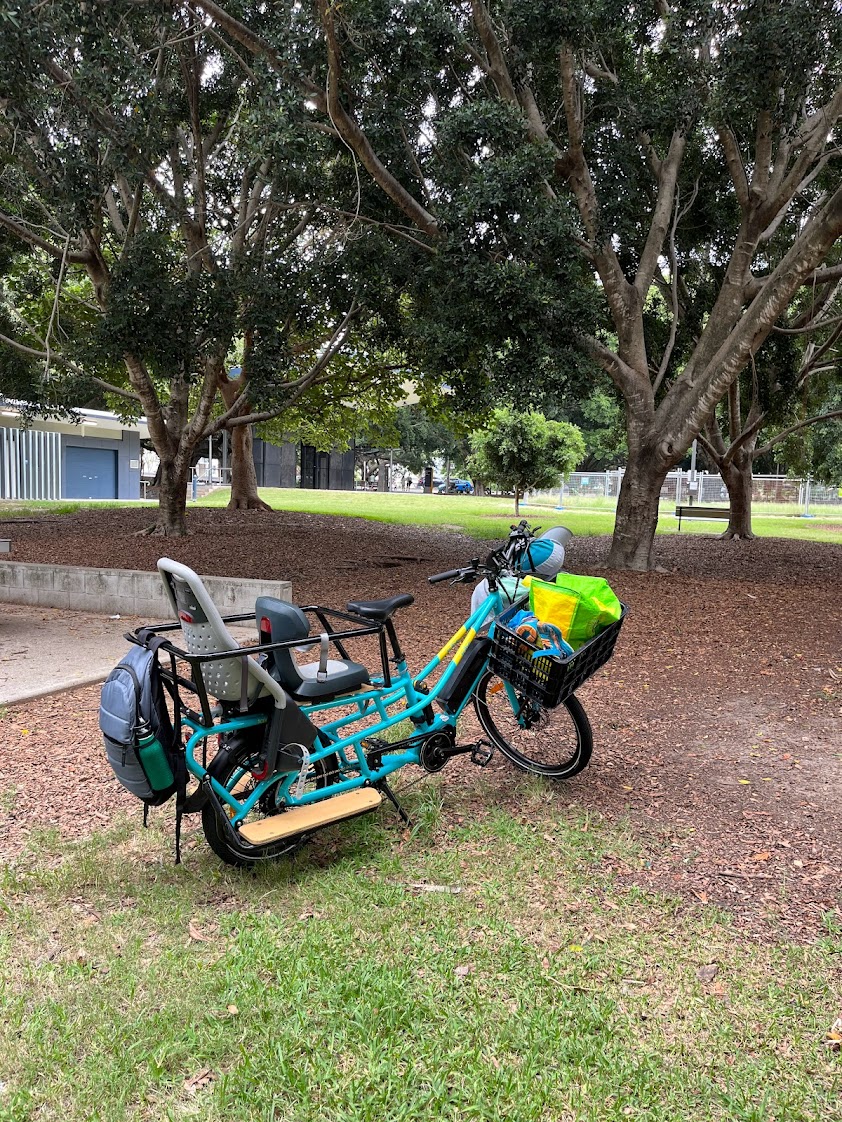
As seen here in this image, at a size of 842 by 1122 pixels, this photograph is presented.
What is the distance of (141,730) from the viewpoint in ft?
10.0

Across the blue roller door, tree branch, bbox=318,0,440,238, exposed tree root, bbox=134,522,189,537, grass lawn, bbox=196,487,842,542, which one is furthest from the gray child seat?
the blue roller door

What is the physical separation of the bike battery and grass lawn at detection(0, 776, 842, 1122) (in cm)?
71

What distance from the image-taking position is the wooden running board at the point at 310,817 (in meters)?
3.32

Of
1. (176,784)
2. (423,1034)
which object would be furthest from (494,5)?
(423,1034)

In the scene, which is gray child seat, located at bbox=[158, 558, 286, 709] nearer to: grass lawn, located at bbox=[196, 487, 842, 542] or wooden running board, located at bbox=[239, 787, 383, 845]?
wooden running board, located at bbox=[239, 787, 383, 845]

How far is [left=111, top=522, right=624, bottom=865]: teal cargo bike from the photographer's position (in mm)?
3285

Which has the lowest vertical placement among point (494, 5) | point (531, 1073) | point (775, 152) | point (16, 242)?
point (531, 1073)

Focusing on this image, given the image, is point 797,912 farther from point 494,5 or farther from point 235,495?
point 235,495

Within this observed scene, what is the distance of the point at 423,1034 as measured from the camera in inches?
99.1

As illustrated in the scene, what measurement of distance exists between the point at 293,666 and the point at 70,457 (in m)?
32.1

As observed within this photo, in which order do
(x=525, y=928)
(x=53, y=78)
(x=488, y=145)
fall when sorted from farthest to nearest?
(x=488, y=145), (x=53, y=78), (x=525, y=928)

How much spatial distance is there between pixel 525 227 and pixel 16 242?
29.8 feet

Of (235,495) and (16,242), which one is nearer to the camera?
(16,242)

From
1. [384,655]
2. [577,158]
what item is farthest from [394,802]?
[577,158]
